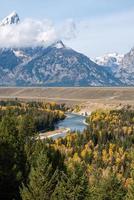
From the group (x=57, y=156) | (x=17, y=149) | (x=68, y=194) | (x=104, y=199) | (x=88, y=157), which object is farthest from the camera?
(x=88, y=157)

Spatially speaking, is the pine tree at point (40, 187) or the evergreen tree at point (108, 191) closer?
the pine tree at point (40, 187)

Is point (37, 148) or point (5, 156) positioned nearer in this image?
point (5, 156)

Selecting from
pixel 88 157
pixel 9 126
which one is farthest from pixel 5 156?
pixel 88 157

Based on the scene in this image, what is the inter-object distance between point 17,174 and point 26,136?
3968 cm

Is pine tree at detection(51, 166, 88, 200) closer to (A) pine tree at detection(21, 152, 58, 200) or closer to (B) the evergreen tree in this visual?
(A) pine tree at detection(21, 152, 58, 200)

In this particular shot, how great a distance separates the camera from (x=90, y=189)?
243ft

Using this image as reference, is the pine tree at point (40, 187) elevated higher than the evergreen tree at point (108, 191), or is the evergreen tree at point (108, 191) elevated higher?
the pine tree at point (40, 187)

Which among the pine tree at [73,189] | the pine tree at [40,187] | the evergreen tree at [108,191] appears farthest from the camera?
the evergreen tree at [108,191]

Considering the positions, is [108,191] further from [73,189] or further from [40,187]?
[40,187]

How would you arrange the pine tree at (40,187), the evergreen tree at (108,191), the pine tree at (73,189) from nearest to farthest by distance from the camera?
the pine tree at (73,189)
the pine tree at (40,187)
the evergreen tree at (108,191)

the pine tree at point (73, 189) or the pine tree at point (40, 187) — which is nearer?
the pine tree at point (73, 189)

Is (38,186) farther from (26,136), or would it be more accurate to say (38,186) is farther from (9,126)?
(26,136)

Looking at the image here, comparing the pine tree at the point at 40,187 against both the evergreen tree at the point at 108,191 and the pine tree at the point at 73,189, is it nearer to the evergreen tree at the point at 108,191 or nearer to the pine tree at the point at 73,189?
the pine tree at the point at 73,189

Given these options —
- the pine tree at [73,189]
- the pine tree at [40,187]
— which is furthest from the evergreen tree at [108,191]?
the pine tree at [40,187]
